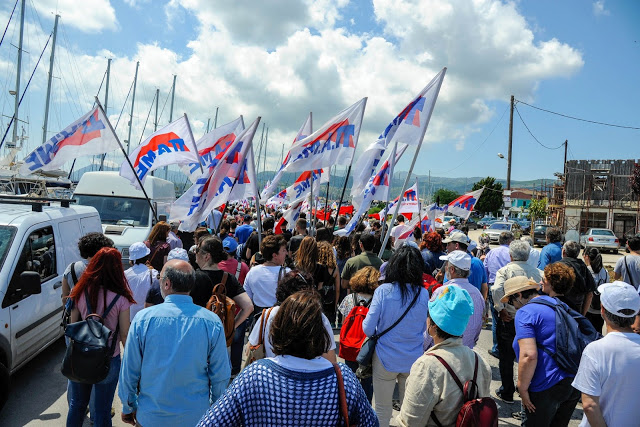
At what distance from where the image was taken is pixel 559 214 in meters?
38.7

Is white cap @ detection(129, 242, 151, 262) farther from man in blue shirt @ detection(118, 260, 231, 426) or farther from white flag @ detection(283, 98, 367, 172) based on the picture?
white flag @ detection(283, 98, 367, 172)

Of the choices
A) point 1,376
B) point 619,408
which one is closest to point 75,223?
point 1,376

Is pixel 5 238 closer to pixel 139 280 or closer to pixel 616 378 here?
pixel 139 280

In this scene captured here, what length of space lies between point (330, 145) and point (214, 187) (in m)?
2.22

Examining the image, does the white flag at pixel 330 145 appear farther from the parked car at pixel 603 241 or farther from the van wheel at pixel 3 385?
the parked car at pixel 603 241

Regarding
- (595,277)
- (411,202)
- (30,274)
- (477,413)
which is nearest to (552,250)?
(595,277)

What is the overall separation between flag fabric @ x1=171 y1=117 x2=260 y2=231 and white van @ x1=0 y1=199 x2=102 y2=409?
1.46 m

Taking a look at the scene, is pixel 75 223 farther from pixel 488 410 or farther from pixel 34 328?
pixel 488 410

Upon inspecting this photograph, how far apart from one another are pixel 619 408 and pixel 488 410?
1.02m

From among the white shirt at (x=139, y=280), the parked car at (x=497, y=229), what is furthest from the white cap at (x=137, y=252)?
the parked car at (x=497, y=229)

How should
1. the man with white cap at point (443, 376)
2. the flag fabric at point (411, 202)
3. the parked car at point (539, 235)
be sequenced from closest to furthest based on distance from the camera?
the man with white cap at point (443, 376) → the flag fabric at point (411, 202) → the parked car at point (539, 235)

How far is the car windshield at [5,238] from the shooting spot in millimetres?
4634

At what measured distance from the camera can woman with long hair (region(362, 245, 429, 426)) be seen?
365 centimetres

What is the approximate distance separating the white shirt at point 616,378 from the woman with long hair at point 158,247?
495 centimetres
